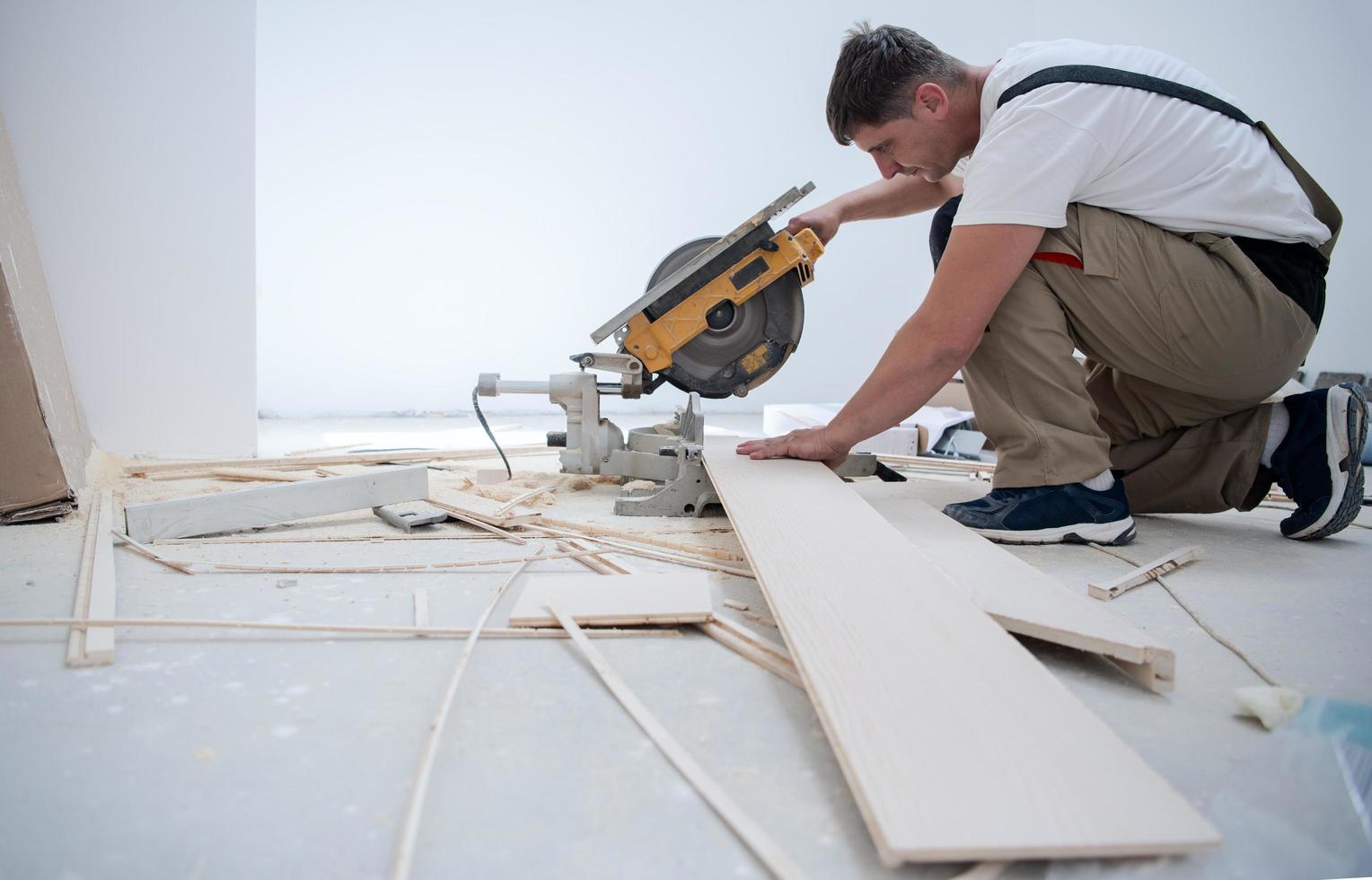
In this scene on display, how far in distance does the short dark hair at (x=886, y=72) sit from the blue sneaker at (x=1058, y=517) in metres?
0.93

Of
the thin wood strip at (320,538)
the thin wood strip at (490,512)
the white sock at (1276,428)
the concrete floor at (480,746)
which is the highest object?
the white sock at (1276,428)

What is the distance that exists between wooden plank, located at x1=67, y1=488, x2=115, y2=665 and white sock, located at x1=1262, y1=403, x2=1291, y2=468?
233 cm

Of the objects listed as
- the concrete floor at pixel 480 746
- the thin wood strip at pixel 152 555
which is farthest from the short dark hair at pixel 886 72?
the thin wood strip at pixel 152 555

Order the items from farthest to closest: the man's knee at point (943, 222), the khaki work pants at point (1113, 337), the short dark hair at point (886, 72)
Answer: the man's knee at point (943, 222), the short dark hair at point (886, 72), the khaki work pants at point (1113, 337)

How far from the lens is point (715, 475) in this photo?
1.88m

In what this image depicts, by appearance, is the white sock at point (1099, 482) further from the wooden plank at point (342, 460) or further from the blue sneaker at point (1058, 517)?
the wooden plank at point (342, 460)

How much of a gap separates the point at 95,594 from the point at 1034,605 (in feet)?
4.56

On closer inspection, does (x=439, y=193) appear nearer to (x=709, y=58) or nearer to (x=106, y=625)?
(x=709, y=58)

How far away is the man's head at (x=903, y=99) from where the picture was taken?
1.88 metres

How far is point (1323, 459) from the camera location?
1884mm

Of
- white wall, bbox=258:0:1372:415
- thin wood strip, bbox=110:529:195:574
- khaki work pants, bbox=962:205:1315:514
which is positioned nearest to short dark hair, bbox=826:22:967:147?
khaki work pants, bbox=962:205:1315:514

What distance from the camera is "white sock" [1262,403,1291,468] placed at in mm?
1975

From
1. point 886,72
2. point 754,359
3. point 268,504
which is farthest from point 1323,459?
point 268,504

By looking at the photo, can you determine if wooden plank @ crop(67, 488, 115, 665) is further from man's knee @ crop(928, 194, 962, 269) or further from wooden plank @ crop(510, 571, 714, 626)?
man's knee @ crop(928, 194, 962, 269)
